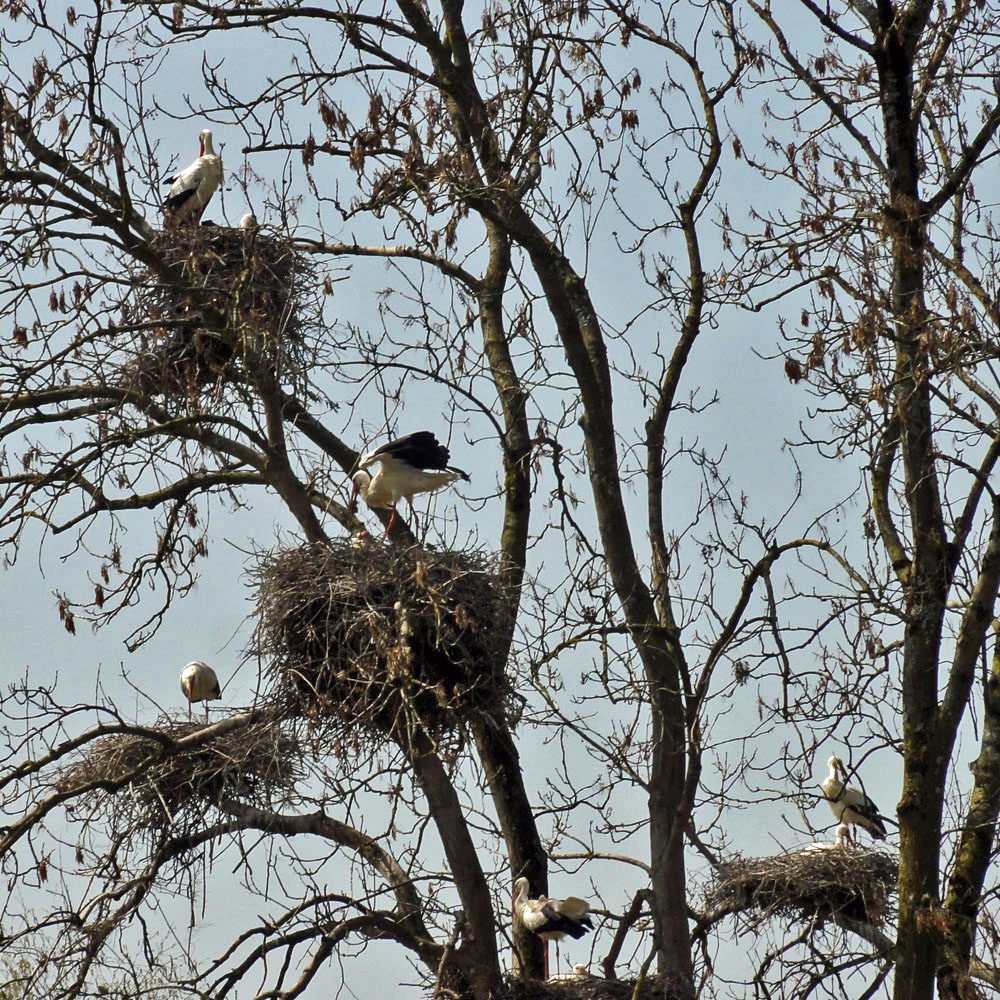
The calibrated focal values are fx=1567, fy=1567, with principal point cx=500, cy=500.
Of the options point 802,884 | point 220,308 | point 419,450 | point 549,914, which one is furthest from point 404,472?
point 802,884

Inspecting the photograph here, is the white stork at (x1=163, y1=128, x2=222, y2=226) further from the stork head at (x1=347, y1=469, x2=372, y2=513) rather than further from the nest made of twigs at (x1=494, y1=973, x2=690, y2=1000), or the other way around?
the nest made of twigs at (x1=494, y1=973, x2=690, y2=1000)

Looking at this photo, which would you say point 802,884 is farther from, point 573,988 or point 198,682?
point 198,682

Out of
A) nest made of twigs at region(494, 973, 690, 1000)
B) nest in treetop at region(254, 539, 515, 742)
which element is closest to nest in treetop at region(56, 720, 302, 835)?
nest in treetop at region(254, 539, 515, 742)

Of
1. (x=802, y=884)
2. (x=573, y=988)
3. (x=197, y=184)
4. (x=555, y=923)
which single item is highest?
(x=197, y=184)

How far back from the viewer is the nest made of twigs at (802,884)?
11258 mm

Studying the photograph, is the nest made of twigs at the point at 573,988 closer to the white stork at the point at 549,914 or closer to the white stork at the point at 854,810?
the white stork at the point at 549,914

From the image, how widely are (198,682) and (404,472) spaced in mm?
3346

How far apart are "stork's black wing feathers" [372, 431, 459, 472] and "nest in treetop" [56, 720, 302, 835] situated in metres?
2.22

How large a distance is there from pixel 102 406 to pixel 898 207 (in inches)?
180

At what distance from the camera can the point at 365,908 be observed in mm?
8891

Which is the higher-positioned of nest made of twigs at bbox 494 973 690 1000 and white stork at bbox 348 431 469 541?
white stork at bbox 348 431 469 541

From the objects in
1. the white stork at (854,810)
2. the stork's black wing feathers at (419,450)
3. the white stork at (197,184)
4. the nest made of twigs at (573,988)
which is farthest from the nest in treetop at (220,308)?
the white stork at (854,810)

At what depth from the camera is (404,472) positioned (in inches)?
423

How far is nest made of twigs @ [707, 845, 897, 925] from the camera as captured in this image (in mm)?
→ 11258
